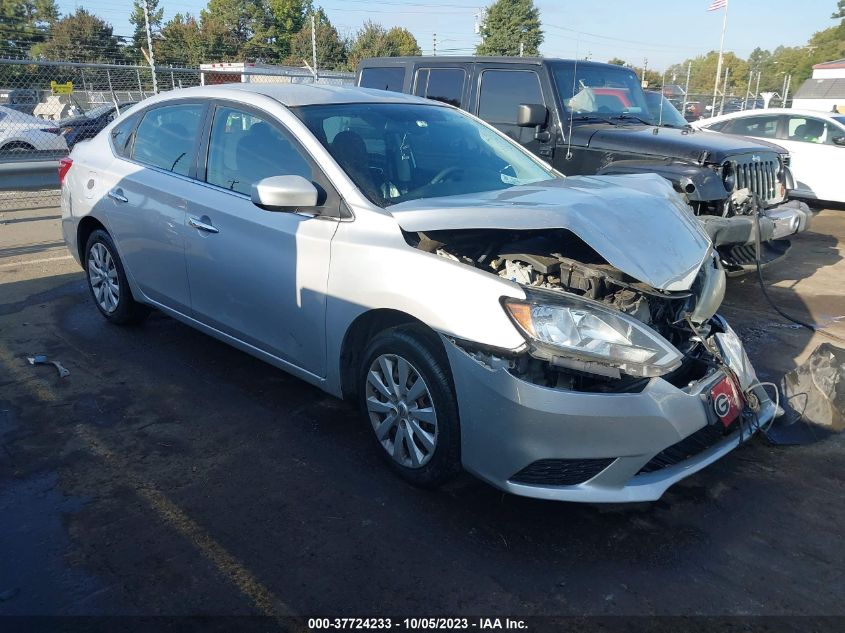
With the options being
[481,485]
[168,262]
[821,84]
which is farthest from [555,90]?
[821,84]

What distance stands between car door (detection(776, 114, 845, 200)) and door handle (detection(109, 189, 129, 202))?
9.72m

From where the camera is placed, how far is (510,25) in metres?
51.4

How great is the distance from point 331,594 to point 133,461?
4.96 feet

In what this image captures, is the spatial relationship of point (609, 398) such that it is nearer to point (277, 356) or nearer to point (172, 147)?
point (277, 356)

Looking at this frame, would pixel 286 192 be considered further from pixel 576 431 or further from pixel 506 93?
pixel 506 93

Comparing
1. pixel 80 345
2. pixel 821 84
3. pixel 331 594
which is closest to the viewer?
pixel 331 594

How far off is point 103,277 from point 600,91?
17.2ft

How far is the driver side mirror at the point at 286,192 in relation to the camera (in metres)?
3.35

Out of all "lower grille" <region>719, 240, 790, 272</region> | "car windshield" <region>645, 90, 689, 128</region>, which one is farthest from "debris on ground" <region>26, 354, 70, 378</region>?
"car windshield" <region>645, 90, 689, 128</region>

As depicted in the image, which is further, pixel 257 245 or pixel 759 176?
pixel 759 176

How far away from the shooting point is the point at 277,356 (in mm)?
3887

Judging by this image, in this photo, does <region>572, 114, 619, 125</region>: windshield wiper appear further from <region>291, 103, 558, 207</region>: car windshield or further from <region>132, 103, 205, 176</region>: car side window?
<region>132, 103, 205, 176</region>: car side window

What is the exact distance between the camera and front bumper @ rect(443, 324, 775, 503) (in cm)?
271


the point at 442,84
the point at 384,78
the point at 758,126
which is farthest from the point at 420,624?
the point at 758,126
